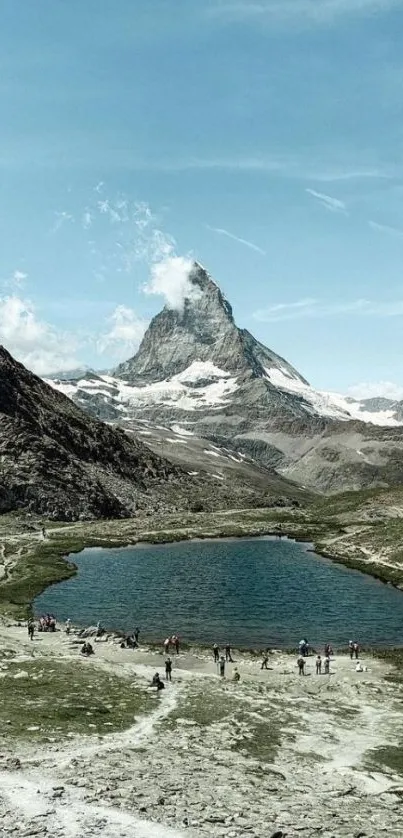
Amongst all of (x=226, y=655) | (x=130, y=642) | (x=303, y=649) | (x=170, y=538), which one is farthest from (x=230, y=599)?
(x=170, y=538)

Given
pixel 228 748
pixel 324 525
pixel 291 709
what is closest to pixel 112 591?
pixel 291 709

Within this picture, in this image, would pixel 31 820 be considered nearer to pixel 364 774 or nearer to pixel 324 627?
pixel 364 774

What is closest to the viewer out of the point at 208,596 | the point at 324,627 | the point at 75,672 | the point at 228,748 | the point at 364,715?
the point at 228,748

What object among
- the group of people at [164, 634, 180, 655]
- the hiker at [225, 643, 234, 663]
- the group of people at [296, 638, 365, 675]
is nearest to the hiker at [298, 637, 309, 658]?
the group of people at [296, 638, 365, 675]

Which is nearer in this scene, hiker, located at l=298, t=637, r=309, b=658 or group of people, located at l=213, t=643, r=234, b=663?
group of people, located at l=213, t=643, r=234, b=663

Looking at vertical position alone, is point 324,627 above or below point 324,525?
Result: below

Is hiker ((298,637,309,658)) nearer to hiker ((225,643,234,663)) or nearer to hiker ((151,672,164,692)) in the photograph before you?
hiker ((225,643,234,663))

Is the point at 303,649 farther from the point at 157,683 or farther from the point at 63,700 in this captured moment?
the point at 63,700
